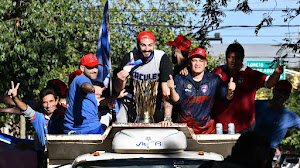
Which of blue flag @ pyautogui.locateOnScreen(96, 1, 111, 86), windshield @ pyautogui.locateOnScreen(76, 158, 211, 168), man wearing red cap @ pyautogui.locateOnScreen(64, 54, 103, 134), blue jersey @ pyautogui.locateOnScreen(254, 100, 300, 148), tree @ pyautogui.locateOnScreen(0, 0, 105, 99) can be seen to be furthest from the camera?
tree @ pyautogui.locateOnScreen(0, 0, 105, 99)

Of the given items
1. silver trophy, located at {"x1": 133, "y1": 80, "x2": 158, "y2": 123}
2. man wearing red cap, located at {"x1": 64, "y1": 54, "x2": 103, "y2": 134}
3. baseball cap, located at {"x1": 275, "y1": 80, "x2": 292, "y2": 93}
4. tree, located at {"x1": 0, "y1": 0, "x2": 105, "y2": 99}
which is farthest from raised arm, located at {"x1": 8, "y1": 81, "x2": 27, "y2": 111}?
tree, located at {"x1": 0, "y1": 0, "x2": 105, "y2": 99}

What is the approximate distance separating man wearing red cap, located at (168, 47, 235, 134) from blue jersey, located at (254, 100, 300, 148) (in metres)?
0.90

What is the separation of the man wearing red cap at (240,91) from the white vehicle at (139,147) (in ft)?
3.34

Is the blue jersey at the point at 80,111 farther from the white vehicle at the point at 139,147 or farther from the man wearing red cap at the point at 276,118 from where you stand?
the man wearing red cap at the point at 276,118

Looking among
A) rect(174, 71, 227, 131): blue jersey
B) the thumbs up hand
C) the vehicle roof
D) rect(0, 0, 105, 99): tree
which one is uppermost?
rect(0, 0, 105, 99): tree

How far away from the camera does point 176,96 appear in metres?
7.51

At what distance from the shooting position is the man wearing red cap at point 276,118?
27.3 feet

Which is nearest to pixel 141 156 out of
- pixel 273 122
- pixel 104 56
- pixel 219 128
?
pixel 219 128

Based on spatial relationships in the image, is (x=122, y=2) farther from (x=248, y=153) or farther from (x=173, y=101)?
(x=248, y=153)

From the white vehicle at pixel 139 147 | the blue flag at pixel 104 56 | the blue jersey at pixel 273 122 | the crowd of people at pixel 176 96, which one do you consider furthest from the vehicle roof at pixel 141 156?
the blue flag at pixel 104 56

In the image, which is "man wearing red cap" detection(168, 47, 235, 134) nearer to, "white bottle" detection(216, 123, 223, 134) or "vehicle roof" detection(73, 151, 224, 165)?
"white bottle" detection(216, 123, 223, 134)

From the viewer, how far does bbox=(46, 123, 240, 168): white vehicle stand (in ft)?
20.0

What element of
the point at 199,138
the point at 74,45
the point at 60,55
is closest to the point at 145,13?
the point at 74,45

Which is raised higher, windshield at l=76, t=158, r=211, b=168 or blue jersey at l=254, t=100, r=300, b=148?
blue jersey at l=254, t=100, r=300, b=148
